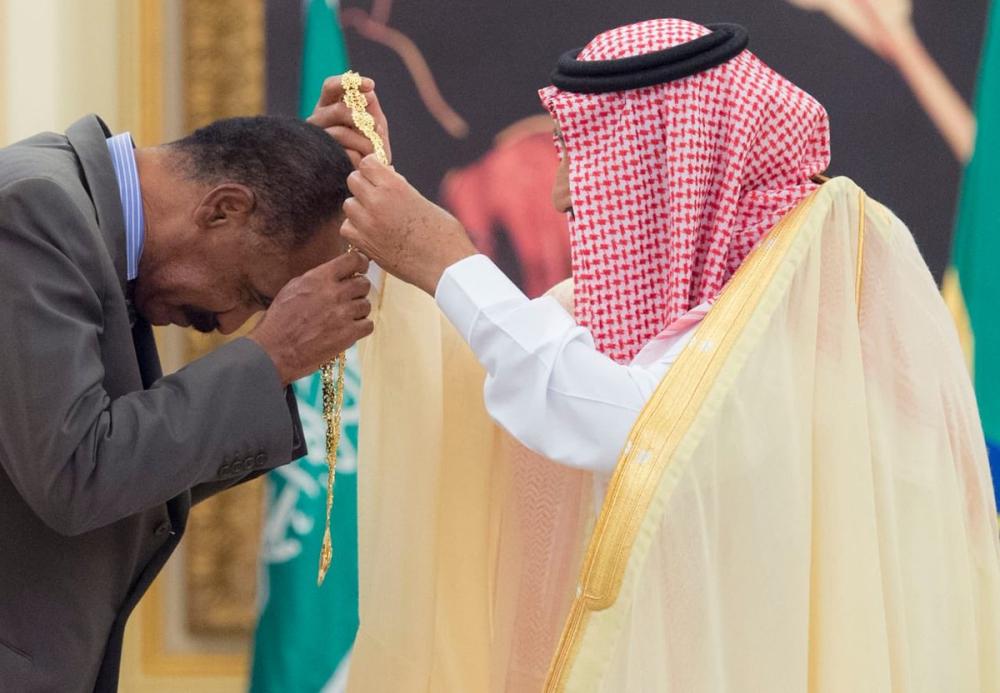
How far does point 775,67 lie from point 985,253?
0.71 m

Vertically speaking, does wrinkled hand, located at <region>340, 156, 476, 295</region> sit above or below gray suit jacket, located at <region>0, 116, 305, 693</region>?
above

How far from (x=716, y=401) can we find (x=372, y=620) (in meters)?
0.78

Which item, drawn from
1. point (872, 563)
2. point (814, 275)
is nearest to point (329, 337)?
point (814, 275)

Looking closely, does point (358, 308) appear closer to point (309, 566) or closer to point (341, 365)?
point (341, 365)

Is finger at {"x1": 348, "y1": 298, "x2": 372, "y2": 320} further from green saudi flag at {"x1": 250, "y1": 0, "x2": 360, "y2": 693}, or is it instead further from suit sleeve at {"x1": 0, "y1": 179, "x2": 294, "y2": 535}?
green saudi flag at {"x1": 250, "y1": 0, "x2": 360, "y2": 693}

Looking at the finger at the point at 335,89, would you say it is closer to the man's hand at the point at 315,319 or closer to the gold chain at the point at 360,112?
the gold chain at the point at 360,112

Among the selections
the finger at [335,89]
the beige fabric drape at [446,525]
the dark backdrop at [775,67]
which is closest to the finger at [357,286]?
the beige fabric drape at [446,525]

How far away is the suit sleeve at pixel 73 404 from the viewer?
4.64ft

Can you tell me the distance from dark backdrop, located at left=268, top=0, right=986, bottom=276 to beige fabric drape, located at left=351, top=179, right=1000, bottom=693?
1493mm

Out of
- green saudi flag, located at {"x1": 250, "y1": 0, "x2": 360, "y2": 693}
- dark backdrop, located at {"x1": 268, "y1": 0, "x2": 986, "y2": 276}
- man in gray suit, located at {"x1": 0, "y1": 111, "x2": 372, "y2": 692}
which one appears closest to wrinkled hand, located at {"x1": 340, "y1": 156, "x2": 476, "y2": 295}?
man in gray suit, located at {"x1": 0, "y1": 111, "x2": 372, "y2": 692}

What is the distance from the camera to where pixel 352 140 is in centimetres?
187

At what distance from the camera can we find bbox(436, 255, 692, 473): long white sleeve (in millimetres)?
1484

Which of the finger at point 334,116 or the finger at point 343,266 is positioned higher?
the finger at point 334,116

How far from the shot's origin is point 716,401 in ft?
4.83
